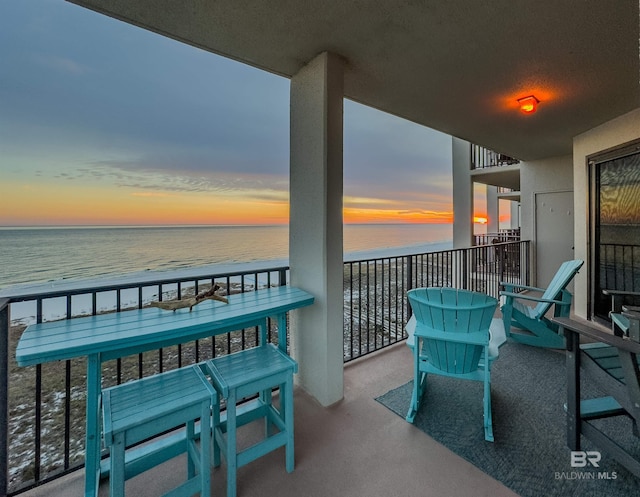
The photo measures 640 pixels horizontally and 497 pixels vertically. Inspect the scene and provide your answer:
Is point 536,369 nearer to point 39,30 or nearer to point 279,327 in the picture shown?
point 279,327

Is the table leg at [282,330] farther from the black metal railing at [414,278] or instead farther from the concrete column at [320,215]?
the black metal railing at [414,278]

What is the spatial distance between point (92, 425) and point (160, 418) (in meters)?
0.34

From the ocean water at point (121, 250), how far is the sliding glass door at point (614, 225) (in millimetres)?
4374

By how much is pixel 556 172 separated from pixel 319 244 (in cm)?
591

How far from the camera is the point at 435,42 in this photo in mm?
1893

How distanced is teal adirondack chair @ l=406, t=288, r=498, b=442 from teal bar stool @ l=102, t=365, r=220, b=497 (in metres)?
1.30

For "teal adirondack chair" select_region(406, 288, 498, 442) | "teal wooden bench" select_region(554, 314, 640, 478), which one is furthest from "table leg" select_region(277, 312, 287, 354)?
"teal wooden bench" select_region(554, 314, 640, 478)

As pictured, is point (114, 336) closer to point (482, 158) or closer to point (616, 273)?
point (616, 273)

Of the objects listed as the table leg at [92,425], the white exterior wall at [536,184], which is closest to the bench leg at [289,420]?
the table leg at [92,425]

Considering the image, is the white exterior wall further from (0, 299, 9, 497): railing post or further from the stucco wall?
(0, 299, 9, 497): railing post

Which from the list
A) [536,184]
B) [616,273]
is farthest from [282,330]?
[536,184]

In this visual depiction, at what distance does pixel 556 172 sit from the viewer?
17.6ft

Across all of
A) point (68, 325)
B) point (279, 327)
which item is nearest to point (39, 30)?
point (68, 325)

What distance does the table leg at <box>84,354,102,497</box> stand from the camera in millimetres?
1188
